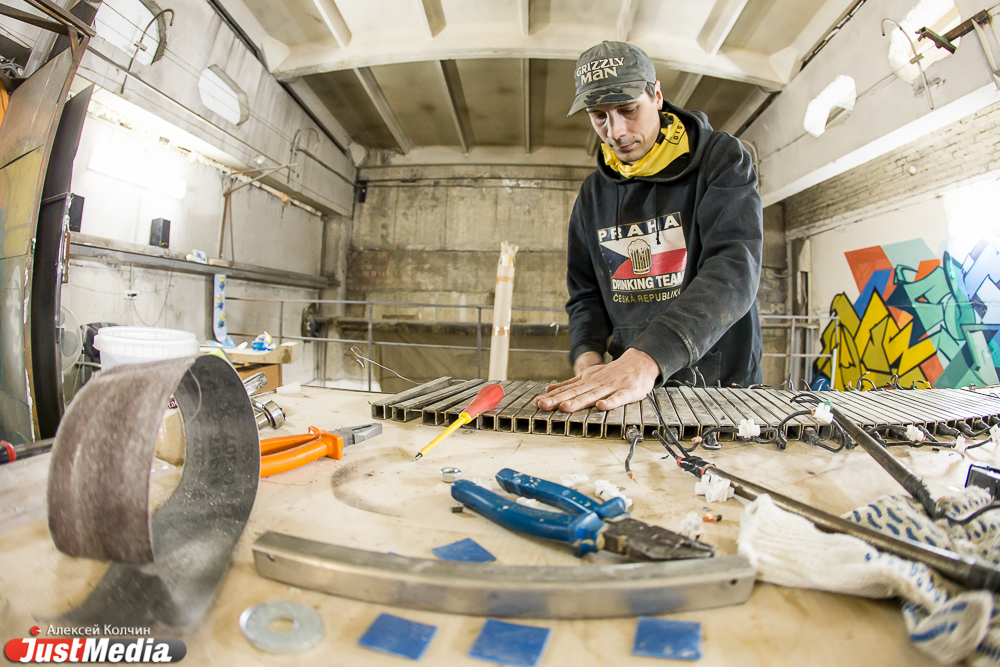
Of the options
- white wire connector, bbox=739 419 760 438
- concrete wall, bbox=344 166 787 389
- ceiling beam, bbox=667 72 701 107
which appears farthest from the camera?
concrete wall, bbox=344 166 787 389

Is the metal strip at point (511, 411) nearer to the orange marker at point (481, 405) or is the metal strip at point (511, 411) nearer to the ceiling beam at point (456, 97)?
the orange marker at point (481, 405)

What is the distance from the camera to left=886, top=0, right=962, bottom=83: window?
2760 millimetres

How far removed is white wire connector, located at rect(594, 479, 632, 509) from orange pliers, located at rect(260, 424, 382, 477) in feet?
1.48

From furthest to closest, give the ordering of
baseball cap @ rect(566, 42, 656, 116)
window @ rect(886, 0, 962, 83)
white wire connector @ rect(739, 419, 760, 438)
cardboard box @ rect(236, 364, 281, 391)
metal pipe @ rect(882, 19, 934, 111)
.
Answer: cardboard box @ rect(236, 364, 281, 391), metal pipe @ rect(882, 19, 934, 111), window @ rect(886, 0, 962, 83), baseball cap @ rect(566, 42, 656, 116), white wire connector @ rect(739, 419, 760, 438)

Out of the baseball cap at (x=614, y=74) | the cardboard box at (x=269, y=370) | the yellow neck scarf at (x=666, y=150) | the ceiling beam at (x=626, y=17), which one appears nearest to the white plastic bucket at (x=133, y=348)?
the baseball cap at (x=614, y=74)

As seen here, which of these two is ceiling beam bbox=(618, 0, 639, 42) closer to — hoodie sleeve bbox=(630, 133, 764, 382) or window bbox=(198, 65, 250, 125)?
hoodie sleeve bbox=(630, 133, 764, 382)

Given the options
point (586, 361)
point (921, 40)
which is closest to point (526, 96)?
point (921, 40)

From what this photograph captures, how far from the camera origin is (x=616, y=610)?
0.37m

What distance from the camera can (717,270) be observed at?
1.19 m

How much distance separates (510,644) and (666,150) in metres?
1.50

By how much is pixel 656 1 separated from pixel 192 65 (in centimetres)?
388

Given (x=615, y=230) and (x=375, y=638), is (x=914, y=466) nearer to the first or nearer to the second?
(x=375, y=638)

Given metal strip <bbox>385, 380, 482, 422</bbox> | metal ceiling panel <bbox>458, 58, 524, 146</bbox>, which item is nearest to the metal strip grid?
metal strip <bbox>385, 380, 482, 422</bbox>

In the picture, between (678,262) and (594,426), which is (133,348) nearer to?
(594,426)
